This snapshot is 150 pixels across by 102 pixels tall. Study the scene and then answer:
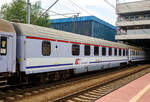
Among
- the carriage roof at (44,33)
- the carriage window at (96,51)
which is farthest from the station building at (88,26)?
the carriage roof at (44,33)

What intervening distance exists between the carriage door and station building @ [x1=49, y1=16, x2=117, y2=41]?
133 ft

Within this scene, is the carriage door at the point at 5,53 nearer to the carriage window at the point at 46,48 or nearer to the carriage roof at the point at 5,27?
the carriage roof at the point at 5,27

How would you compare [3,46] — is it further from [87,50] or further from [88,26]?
[88,26]

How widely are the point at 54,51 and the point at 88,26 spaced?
44.0m

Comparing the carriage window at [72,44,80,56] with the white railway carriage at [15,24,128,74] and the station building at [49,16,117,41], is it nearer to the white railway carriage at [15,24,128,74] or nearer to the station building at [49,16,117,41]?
the white railway carriage at [15,24,128,74]

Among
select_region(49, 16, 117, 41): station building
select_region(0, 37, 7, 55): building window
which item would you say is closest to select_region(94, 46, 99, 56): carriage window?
select_region(0, 37, 7, 55): building window

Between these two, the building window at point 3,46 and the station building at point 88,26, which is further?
the station building at point 88,26

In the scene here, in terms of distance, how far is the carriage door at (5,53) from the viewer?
7.87m

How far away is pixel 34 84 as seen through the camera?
1087cm

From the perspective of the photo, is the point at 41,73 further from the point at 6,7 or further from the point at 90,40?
the point at 6,7

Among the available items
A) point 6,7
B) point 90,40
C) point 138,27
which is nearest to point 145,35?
point 138,27

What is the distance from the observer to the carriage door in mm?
7871

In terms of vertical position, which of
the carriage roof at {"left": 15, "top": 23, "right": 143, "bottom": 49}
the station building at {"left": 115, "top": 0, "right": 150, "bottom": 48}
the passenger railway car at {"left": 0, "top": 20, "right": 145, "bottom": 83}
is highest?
the station building at {"left": 115, "top": 0, "right": 150, "bottom": 48}

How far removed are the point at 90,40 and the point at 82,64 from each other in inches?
97.6
